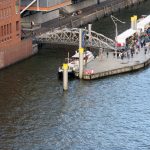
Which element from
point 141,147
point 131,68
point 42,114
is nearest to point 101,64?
point 131,68

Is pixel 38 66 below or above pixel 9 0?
below

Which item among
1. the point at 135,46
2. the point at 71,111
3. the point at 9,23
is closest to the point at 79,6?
the point at 135,46

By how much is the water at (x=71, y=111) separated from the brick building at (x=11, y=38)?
1589 millimetres

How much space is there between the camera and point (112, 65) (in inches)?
3967

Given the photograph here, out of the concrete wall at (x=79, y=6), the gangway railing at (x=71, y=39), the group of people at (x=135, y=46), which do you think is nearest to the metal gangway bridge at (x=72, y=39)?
the gangway railing at (x=71, y=39)

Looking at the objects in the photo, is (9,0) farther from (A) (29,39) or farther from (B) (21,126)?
(B) (21,126)

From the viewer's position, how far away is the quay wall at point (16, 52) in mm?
100688

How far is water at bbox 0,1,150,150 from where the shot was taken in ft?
239

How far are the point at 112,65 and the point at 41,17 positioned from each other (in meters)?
30.8

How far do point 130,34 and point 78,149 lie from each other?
49.0 m

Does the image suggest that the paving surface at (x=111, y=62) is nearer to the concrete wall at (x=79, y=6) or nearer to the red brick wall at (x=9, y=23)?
the red brick wall at (x=9, y=23)

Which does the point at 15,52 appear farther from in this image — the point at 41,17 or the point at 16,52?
the point at 41,17

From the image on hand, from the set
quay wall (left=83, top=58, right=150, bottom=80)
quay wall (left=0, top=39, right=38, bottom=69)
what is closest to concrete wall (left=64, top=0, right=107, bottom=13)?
quay wall (left=0, top=39, right=38, bottom=69)

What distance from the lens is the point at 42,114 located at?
8106 cm
